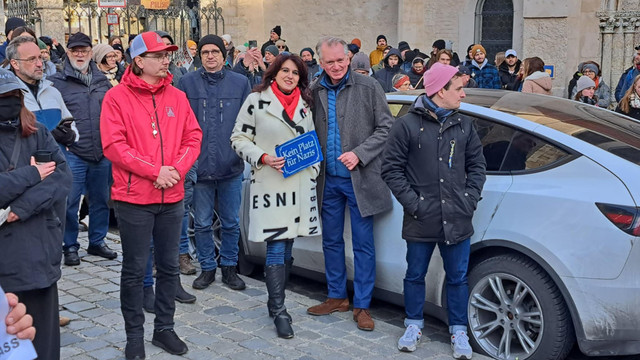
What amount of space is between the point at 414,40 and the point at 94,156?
39.1 feet

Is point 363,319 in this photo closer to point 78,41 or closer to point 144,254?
point 144,254

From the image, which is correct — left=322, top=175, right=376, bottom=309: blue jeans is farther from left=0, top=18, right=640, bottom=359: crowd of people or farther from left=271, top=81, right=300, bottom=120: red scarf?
left=271, top=81, right=300, bottom=120: red scarf

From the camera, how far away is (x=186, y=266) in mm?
7270

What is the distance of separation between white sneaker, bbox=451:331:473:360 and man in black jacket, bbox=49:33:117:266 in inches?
144

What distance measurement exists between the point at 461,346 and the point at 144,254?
6.71 ft

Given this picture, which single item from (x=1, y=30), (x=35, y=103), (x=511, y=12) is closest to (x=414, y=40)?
(x=511, y=12)

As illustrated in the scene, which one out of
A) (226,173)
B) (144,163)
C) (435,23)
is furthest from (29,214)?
(435,23)

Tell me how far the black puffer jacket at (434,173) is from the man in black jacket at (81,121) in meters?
3.21

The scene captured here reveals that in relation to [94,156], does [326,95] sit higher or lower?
higher

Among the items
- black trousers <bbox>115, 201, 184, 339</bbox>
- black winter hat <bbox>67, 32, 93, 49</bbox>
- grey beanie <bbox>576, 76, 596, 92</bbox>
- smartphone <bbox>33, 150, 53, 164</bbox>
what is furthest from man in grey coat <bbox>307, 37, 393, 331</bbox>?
grey beanie <bbox>576, 76, 596, 92</bbox>

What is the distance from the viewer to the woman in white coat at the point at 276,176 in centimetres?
587

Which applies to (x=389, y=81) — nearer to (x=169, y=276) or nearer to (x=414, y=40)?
(x=414, y=40)

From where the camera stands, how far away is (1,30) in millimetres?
19062

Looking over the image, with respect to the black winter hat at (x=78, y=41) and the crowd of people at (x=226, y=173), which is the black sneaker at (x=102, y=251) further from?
the black winter hat at (x=78, y=41)
